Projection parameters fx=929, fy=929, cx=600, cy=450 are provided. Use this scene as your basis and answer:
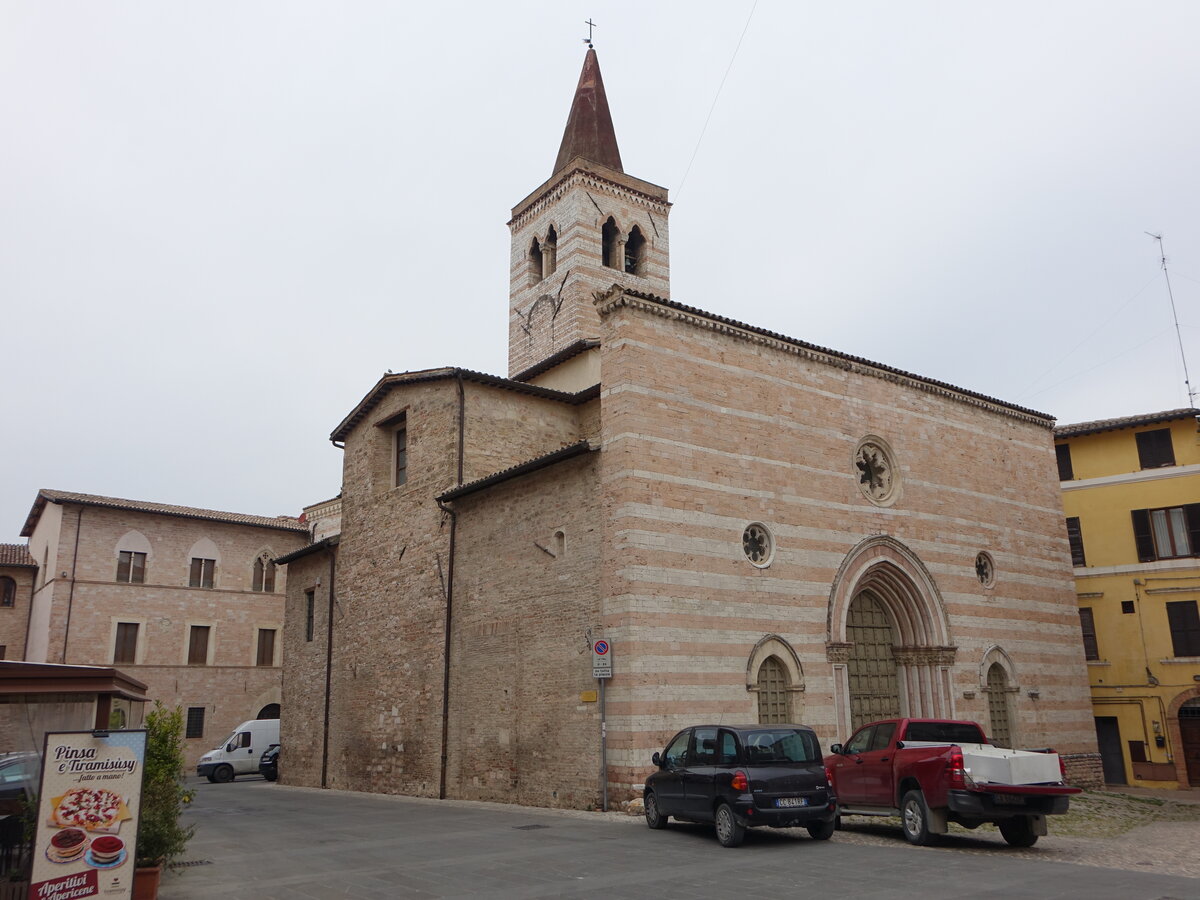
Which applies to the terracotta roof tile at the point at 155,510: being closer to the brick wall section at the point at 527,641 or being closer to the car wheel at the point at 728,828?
the brick wall section at the point at 527,641

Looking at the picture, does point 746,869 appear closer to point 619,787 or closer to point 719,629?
point 619,787

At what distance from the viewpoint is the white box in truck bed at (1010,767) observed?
10125 mm

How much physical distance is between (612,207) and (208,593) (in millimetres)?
21088

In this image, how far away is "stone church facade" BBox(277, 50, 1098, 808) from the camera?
15.2 meters

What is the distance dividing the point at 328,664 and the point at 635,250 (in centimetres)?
1637

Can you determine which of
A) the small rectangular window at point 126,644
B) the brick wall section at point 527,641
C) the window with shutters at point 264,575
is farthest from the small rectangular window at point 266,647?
the brick wall section at point 527,641

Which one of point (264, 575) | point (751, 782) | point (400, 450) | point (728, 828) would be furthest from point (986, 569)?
point (264, 575)

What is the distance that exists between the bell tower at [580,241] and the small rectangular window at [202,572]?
49.4 ft

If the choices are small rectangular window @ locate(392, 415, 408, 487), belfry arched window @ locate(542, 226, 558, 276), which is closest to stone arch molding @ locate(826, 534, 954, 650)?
small rectangular window @ locate(392, 415, 408, 487)

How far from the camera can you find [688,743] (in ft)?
39.0

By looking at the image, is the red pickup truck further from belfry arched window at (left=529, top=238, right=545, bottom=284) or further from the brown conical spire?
the brown conical spire

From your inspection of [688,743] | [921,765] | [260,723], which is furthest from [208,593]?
[921,765]

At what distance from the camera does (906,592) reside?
62.5 ft

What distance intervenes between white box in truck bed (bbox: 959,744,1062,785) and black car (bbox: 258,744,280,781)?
22.5 m
